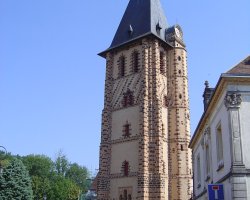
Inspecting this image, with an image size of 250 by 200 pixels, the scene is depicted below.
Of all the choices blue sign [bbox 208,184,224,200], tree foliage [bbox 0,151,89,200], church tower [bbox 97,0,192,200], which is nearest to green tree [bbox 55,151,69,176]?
tree foliage [bbox 0,151,89,200]

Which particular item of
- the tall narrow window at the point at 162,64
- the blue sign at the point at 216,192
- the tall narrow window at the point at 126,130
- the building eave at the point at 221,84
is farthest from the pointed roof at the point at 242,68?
the tall narrow window at the point at 162,64

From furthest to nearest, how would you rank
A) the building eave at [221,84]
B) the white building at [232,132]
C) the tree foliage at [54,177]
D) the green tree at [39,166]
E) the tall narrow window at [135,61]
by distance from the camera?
the green tree at [39,166]
the tree foliage at [54,177]
the tall narrow window at [135,61]
the building eave at [221,84]
the white building at [232,132]

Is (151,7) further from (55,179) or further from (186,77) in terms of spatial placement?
(55,179)

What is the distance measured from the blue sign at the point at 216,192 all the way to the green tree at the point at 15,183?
52.2 feet

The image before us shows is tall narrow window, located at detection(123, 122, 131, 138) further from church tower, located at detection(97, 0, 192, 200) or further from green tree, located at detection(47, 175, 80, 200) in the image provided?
green tree, located at detection(47, 175, 80, 200)

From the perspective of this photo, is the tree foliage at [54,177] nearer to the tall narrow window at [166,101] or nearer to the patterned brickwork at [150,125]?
the patterned brickwork at [150,125]

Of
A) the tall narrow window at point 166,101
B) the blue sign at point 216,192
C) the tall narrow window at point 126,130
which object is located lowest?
the blue sign at point 216,192

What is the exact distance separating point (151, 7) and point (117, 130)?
1391 centimetres

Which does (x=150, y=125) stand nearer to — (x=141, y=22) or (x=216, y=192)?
(x=141, y=22)

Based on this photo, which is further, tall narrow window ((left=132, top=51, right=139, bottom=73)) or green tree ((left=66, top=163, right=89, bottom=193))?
green tree ((left=66, top=163, right=89, bottom=193))

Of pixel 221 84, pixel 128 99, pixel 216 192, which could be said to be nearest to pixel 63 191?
pixel 128 99

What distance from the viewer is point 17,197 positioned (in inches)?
1016

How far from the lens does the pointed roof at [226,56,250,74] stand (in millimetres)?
14610

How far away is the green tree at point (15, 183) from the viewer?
25672mm
